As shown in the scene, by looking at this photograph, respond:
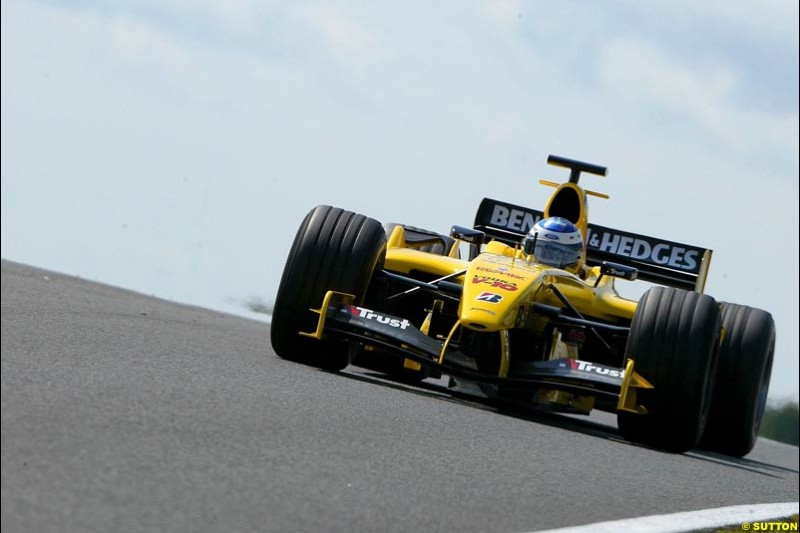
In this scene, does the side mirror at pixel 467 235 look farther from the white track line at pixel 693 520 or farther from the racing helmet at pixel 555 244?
the white track line at pixel 693 520

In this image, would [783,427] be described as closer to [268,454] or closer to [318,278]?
[318,278]

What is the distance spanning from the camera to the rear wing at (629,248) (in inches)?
468

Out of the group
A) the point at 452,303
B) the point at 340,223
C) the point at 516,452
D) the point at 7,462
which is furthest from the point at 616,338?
the point at 7,462

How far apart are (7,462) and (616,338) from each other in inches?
274

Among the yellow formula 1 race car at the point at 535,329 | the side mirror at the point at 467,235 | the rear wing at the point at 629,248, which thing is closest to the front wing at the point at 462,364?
the yellow formula 1 race car at the point at 535,329

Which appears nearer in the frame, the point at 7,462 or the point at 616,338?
the point at 7,462

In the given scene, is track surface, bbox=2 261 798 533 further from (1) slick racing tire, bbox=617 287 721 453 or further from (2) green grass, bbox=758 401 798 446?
(2) green grass, bbox=758 401 798 446

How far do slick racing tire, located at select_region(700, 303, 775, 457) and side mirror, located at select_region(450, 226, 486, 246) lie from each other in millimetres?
2239

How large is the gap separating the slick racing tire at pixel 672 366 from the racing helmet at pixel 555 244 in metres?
1.74

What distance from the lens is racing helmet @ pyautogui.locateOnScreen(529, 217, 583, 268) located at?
34.4 feet

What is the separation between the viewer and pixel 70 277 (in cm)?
1589

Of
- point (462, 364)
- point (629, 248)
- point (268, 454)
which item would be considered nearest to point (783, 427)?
point (629, 248)

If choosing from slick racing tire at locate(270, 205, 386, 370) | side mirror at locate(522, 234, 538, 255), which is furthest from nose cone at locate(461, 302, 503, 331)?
side mirror at locate(522, 234, 538, 255)

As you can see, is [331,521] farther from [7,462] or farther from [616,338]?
[616,338]
